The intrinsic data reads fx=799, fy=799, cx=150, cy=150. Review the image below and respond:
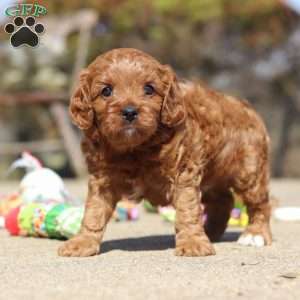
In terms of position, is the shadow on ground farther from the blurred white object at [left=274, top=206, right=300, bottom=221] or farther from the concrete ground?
the blurred white object at [left=274, top=206, right=300, bottom=221]

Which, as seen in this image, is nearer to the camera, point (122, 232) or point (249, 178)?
point (249, 178)

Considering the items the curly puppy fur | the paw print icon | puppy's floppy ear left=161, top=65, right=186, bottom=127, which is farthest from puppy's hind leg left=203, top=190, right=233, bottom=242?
the paw print icon

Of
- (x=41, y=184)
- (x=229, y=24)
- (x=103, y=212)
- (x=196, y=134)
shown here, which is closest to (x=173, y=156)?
(x=196, y=134)

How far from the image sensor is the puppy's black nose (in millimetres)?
4648

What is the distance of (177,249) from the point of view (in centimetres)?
486

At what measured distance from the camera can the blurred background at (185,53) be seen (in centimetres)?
1650

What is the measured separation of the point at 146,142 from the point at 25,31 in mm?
2045

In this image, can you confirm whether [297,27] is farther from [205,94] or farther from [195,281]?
[195,281]

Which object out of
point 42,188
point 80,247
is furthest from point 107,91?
point 42,188

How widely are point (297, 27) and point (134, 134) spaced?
14.8 metres

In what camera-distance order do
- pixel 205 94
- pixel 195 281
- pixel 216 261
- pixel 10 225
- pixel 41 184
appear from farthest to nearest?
pixel 41 184
pixel 10 225
pixel 205 94
pixel 216 261
pixel 195 281

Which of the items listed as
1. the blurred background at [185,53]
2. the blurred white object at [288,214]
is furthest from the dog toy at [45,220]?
the blurred background at [185,53]

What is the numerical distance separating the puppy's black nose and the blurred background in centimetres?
1149

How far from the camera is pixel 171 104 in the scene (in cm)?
493
